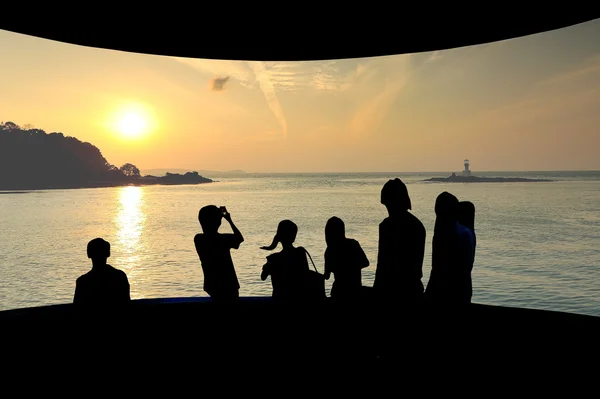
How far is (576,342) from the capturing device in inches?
169

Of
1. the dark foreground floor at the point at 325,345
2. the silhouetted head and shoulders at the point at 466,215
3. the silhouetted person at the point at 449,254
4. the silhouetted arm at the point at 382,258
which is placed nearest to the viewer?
the dark foreground floor at the point at 325,345

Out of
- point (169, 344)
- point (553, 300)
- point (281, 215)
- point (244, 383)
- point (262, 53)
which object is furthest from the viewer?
point (281, 215)

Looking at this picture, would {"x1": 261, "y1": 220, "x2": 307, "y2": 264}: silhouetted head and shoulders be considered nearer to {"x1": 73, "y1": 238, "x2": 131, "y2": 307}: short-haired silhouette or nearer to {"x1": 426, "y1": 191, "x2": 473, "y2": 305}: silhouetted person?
{"x1": 426, "y1": 191, "x2": 473, "y2": 305}: silhouetted person

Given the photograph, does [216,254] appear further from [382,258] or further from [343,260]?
[382,258]

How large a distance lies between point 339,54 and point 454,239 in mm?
2492

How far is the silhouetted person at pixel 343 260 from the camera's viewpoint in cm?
404

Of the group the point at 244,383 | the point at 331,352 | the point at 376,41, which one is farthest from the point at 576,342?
the point at 376,41

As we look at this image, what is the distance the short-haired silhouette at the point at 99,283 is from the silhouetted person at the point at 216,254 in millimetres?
691

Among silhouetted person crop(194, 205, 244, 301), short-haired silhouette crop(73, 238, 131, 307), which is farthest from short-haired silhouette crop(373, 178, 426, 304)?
short-haired silhouette crop(73, 238, 131, 307)

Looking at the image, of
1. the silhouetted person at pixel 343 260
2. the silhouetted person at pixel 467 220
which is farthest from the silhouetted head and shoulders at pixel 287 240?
the silhouetted person at pixel 467 220

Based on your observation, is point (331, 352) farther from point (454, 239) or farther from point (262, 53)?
point (262, 53)

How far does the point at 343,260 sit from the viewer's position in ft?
13.5

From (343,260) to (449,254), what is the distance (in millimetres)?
871

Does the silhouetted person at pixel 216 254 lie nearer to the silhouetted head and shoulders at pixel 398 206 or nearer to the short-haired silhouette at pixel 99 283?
the short-haired silhouette at pixel 99 283
